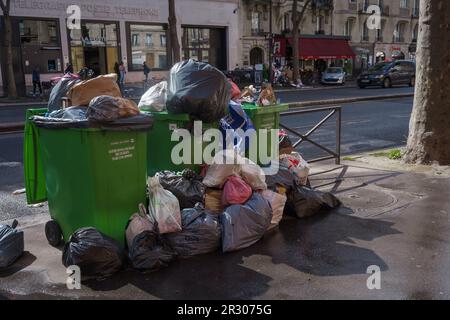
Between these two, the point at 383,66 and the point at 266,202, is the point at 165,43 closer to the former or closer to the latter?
the point at 383,66

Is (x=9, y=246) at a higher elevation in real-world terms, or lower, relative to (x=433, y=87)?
lower

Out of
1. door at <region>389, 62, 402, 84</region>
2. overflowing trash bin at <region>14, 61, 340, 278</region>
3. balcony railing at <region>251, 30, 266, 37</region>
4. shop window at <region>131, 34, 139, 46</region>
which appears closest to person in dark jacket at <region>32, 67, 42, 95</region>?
shop window at <region>131, 34, 139, 46</region>

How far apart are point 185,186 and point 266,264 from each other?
3.32 feet

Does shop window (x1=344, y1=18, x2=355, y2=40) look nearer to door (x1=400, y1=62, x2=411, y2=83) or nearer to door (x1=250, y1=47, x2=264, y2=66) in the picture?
door (x1=250, y1=47, x2=264, y2=66)

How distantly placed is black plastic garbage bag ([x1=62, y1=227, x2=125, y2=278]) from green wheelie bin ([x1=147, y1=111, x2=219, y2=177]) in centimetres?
130

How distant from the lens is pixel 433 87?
7.19m

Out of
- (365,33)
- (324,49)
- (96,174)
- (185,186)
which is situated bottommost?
(185,186)

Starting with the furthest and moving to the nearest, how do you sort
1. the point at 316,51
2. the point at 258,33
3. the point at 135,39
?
the point at 316,51 < the point at 258,33 < the point at 135,39

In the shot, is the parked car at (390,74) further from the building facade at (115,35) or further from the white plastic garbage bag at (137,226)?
the white plastic garbage bag at (137,226)

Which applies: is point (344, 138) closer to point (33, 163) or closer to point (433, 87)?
point (433, 87)

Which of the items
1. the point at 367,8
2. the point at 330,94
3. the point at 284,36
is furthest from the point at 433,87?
the point at 367,8

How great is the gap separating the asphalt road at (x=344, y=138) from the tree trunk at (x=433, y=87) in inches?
79.6

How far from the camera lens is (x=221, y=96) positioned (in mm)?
4570

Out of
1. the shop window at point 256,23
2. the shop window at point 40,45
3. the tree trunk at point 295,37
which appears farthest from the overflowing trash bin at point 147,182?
the shop window at point 256,23
